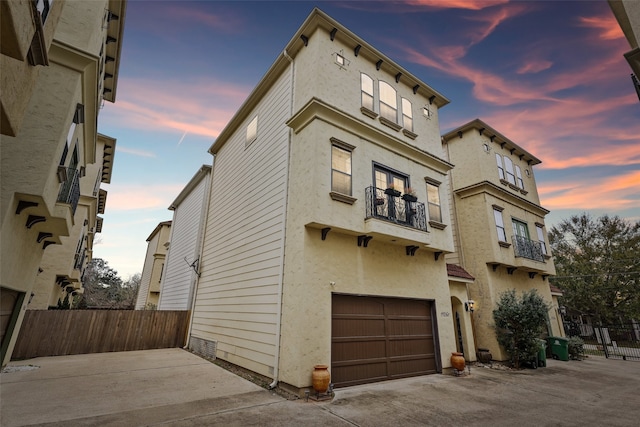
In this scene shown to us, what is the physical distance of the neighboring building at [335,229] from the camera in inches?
298

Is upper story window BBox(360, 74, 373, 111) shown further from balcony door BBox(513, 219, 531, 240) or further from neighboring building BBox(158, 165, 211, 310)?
balcony door BBox(513, 219, 531, 240)

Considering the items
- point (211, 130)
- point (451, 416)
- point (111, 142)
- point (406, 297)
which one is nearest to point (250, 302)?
point (406, 297)

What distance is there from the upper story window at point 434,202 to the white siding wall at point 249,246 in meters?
5.94

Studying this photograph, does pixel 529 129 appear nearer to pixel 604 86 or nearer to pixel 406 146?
pixel 604 86

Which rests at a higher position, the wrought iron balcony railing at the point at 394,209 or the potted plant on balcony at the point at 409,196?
the potted plant on balcony at the point at 409,196

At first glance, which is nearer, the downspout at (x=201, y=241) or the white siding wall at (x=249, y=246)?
the white siding wall at (x=249, y=246)

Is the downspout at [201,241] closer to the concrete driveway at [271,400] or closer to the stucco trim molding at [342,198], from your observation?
the concrete driveway at [271,400]

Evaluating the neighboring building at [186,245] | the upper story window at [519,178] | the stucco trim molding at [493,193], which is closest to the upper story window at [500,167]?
the stucco trim molding at [493,193]

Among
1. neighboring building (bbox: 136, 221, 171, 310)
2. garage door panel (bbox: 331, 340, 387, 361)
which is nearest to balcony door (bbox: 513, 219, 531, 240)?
garage door panel (bbox: 331, 340, 387, 361)

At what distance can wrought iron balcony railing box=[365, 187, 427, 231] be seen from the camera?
864 centimetres

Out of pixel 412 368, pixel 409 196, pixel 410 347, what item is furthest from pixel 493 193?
pixel 412 368

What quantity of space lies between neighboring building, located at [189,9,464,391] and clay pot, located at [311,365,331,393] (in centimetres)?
25

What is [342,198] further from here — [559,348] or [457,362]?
[559,348]

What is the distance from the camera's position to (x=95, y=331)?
40.6ft
